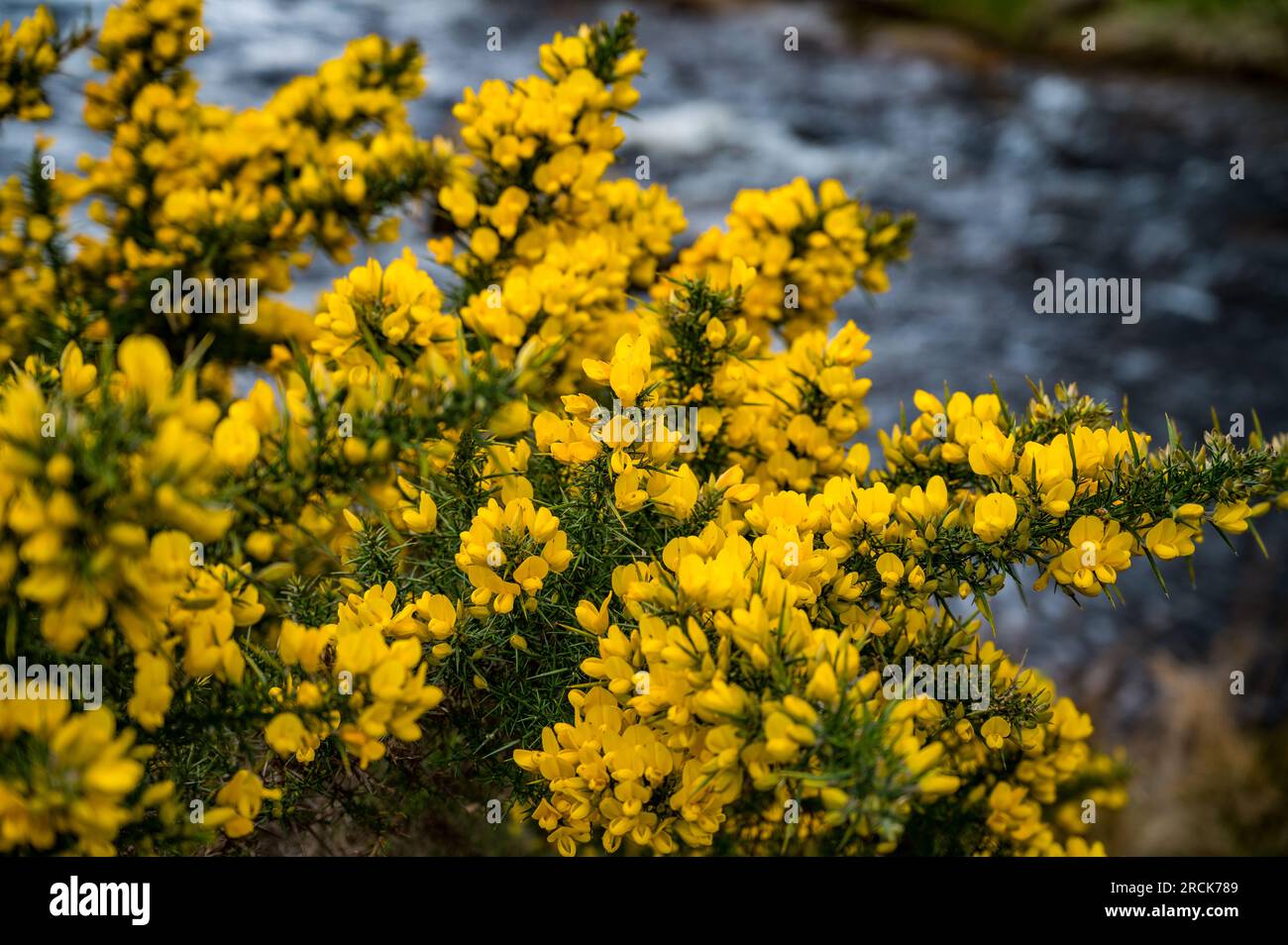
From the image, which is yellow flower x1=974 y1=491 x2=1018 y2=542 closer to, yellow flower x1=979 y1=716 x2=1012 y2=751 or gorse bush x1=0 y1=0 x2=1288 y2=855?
gorse bush x1=0 y1=0 x2=1288 y2=855

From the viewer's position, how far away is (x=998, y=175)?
623 centimetres

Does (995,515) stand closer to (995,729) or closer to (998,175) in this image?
(995,729)

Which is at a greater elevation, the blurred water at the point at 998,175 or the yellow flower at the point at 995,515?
the blurred water at the point at 998,175

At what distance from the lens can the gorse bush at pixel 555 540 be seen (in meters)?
0.74

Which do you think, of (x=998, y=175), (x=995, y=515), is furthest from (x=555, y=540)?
(x=998, y=175)

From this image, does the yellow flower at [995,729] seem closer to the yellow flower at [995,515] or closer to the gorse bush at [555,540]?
the gorse bush at [555,540]

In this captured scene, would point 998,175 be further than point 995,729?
Yes

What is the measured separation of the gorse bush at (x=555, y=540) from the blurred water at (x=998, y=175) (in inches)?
102

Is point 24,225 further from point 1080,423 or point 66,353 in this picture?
point 1080,423

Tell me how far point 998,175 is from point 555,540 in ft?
20.0

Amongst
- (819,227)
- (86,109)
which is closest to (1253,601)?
(819,227)

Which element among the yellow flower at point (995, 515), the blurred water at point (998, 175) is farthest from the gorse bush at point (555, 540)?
the blurred water at point (998, 175)
